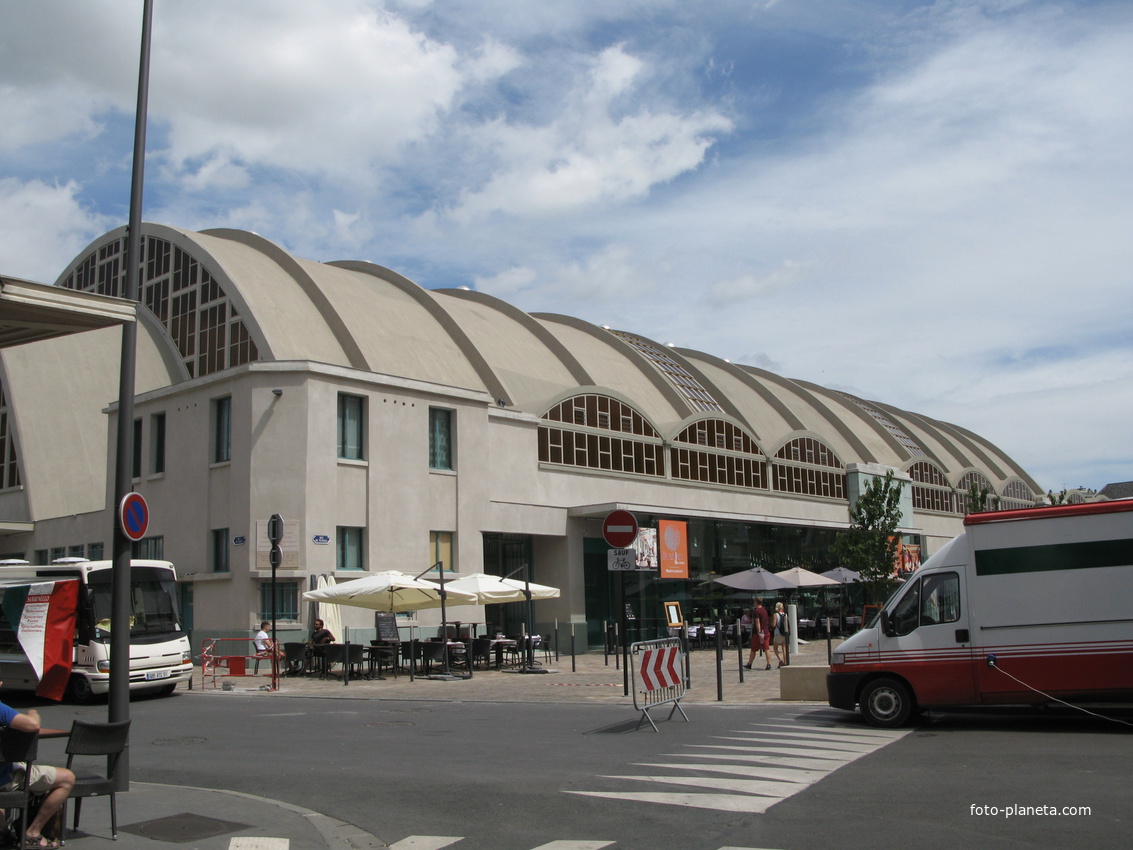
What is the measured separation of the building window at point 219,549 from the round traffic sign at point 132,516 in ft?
71.7

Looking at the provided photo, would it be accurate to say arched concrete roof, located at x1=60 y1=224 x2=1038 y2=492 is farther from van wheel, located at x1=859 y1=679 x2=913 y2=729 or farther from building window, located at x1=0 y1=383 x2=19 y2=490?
van wheel, located at x1=859 y1=679 x2=913 y2=729

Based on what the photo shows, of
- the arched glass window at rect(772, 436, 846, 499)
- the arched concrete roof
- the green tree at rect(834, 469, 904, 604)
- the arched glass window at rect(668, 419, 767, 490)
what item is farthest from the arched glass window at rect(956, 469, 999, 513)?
the green tree at rect(834, 469, 904, 604)

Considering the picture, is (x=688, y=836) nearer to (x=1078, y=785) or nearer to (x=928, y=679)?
(x=1078, y=785)

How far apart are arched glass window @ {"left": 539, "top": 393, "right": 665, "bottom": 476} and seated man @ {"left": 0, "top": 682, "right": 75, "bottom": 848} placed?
31042 millimetres

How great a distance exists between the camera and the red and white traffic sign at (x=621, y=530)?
15992 mm

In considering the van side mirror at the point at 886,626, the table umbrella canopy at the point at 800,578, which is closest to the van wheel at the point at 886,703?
the van side mirror at the point at 886,626

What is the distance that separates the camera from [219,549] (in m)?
30.6

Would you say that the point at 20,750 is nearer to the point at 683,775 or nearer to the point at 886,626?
the point at 683,775

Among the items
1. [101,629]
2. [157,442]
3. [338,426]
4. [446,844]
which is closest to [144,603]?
[101,629]

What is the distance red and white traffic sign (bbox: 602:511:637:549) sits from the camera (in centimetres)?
1599

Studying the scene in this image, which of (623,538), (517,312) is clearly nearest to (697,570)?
(517,312)

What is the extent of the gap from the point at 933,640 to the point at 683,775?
4.96 meters

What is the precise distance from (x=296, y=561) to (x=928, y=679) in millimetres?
19634

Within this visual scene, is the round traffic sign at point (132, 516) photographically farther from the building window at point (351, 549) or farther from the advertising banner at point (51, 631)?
the building window at point (351, 549)
